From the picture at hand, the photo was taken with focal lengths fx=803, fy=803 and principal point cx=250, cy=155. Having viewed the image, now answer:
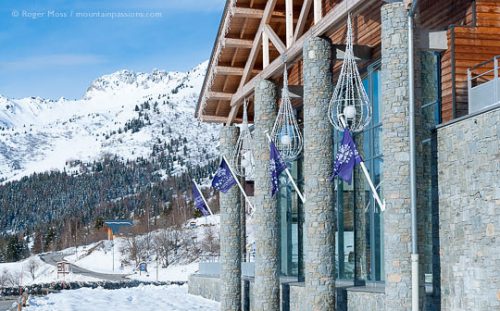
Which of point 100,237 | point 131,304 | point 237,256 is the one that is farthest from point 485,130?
point 100,237

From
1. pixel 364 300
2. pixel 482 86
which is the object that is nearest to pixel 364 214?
pixel 364 300

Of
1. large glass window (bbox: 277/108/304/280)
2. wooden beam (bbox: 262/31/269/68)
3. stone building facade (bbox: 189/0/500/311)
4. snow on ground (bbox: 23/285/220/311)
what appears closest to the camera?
stone building facade (bbox: 189/0/500/311)

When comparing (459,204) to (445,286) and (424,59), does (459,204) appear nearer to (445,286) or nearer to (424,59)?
(445,286)

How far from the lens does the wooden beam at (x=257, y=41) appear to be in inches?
861

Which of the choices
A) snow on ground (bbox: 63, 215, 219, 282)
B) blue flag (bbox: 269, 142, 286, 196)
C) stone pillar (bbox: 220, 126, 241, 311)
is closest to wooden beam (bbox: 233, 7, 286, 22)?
blue flag (bbox: 269, 142, 286, 196)

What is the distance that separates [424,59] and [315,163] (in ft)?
11.1

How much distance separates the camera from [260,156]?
22.1m

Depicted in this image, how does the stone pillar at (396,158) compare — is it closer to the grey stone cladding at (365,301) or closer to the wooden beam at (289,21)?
the grey stone cladding at (365,301)

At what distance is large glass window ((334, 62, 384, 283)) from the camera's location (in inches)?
753

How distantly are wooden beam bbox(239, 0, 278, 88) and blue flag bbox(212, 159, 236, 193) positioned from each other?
2.62 m

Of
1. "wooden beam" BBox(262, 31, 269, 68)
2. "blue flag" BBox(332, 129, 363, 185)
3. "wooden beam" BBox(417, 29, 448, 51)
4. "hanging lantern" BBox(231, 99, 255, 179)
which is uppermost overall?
"wooden beam" BBox(262, 31, 269, 68)

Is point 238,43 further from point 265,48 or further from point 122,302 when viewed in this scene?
point 122,302

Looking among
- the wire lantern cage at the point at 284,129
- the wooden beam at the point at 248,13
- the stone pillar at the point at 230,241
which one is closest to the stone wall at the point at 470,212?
the wire lantern cage at the point at 284,129

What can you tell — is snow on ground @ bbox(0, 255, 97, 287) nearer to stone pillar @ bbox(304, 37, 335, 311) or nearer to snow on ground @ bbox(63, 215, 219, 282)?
snow on ground @ bbox(63, 215, 219, 282)
